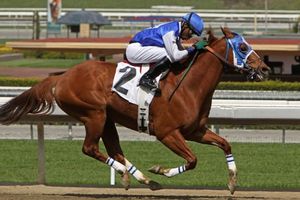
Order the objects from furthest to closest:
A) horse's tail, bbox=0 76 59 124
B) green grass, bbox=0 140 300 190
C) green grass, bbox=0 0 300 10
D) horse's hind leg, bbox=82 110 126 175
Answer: green grass, bbox=0 0 300 10 → green grass, bbox=0 140 300 190 → horse's tail, bbox=0 76 59 124 → horse's hind leg, bbox=82 110 126 175

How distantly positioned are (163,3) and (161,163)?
6089 centimetres

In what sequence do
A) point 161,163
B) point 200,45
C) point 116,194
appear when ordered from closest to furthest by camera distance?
point 200,45, point 116,194, point 161,163

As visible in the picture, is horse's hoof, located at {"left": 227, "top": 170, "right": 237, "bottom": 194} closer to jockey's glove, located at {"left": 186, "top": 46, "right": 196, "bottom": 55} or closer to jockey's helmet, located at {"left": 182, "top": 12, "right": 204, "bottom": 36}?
jockey's glove, located at {"left": 186, "top": 46, "right": 196, "bottom": 55}

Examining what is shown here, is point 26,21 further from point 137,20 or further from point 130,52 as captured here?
point 130,52

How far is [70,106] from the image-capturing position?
8.00 meters

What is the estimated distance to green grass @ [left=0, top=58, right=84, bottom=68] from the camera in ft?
112

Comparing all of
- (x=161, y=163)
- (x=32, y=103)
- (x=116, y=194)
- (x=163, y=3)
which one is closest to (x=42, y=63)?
(x=161, y=163)

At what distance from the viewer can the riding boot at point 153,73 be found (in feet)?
24.9

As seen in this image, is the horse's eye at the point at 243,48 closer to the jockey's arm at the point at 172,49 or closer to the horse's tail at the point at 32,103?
the jockey's arm at the point at 172,49

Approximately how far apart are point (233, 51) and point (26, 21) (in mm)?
49316

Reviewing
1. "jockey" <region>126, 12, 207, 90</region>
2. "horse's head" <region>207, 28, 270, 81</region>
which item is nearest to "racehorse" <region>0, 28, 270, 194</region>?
"horse's head" <region>207, 28, 270, 81</region>

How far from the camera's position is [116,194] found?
8.20 m

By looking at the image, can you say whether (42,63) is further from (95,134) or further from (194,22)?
(194,22)

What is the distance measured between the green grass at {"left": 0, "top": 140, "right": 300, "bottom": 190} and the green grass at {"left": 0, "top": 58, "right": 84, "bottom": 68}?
20.8 m
